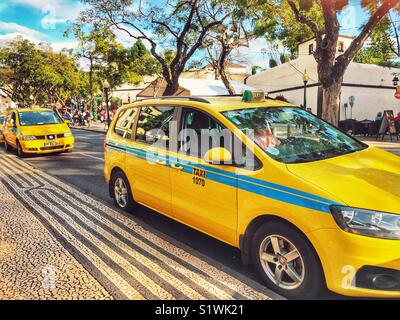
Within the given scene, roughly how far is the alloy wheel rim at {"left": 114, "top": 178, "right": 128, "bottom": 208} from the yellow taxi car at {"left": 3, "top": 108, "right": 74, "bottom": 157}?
7.12 meters

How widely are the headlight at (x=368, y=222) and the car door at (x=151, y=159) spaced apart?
219 cm

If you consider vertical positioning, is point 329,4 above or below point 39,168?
above

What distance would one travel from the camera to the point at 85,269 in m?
3.79

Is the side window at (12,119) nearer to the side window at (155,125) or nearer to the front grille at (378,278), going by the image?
the side window at (155,125)

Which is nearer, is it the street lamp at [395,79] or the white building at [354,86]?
the street lamp at [395,79]

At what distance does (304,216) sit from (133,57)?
91.8 ft

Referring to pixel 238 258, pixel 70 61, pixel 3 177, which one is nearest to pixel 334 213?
pixel 238 258

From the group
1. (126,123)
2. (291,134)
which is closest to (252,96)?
(291,134)

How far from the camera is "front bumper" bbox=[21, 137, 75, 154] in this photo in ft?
38.5

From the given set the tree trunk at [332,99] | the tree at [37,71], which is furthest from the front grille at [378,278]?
the tree at [37,71]

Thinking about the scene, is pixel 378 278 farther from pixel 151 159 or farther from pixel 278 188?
pixel 151 159

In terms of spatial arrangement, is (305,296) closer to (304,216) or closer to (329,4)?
(304,216)

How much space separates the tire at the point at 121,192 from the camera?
5.46m

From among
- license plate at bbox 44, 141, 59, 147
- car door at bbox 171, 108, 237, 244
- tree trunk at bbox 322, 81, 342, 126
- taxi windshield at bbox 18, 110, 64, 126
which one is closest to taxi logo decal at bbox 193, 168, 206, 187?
car door at bbox 171, 108, 237, 244
